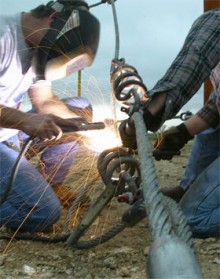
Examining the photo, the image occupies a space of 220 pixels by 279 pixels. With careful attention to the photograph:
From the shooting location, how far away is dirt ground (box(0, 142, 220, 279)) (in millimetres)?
2002

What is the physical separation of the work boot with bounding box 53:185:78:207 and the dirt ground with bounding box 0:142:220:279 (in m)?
0.59

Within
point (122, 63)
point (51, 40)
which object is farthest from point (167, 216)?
point (51, 40)

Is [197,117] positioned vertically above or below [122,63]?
below

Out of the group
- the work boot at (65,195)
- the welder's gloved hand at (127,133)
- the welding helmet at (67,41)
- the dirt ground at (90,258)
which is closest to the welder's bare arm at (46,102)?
the welding helmet at (67,41)

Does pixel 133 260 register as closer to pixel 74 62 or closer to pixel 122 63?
pixel 122 63

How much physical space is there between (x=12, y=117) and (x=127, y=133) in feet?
2.10

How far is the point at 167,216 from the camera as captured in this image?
94 cm

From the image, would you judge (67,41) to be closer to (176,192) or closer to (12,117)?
(12,117)

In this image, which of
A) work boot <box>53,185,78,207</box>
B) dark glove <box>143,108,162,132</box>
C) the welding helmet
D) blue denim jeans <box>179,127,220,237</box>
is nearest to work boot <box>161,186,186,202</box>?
blue denim jeans <box>179,127,220,237</box>

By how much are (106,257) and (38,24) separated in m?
1.07

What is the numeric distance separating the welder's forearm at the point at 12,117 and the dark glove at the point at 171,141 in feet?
2.30

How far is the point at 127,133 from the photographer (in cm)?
200

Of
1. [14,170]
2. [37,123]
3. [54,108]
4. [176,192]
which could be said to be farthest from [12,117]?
[176,192]

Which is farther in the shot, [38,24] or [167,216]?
[38,24]
